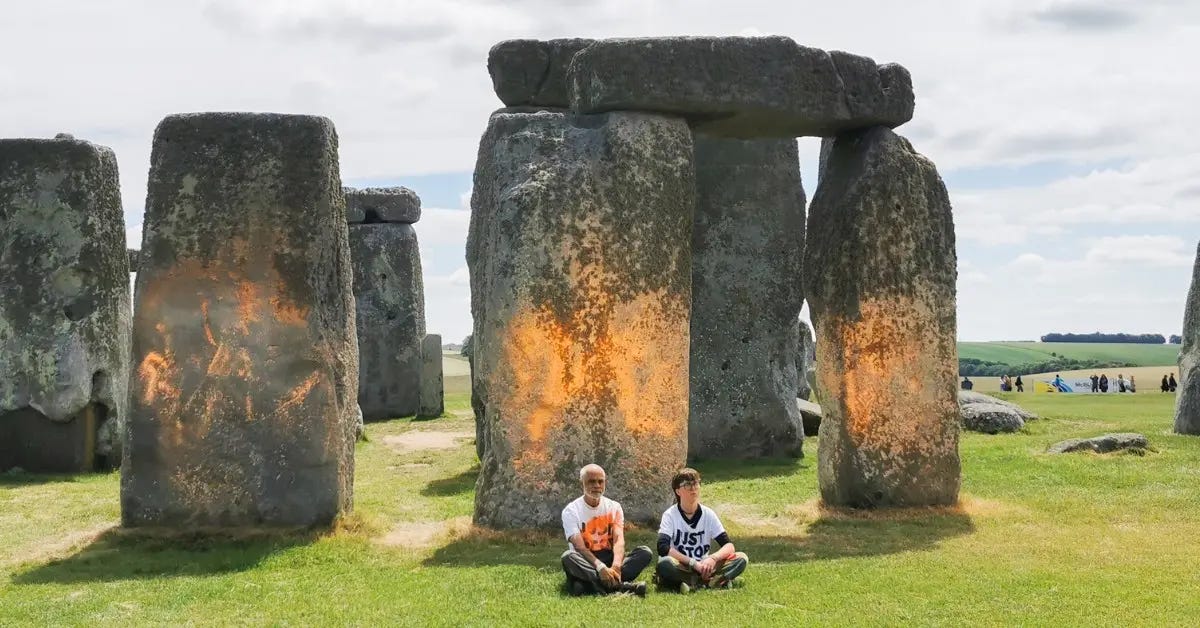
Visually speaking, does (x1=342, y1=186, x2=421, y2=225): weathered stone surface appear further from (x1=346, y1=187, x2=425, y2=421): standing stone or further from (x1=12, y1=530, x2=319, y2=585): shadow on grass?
(x1=12, y1=530, x2=319, y2=585): shadow on grass

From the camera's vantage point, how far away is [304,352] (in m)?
10.7

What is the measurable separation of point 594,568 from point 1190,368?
14445 millimetres

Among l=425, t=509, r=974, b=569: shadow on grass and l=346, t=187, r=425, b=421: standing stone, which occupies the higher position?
l=346, t=187, r=425, b=421: standing stone

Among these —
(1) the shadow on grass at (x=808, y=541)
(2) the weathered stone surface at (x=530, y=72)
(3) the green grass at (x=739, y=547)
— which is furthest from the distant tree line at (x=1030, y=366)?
(1) the shadow on grass at (x=808, y=541)

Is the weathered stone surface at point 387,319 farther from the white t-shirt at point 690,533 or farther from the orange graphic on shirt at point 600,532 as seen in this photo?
the white t-shirt at point 690,533

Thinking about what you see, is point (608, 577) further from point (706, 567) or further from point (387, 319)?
point (387, 319)

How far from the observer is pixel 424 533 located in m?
Answer: 10.9

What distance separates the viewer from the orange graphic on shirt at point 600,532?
841 cm

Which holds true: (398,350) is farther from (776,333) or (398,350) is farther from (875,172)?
(875,172)

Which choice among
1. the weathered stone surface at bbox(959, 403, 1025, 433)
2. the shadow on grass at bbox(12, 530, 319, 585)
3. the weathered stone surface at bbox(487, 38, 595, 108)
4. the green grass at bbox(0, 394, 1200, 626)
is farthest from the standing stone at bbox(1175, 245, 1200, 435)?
the shadow on grass at bbox(12, 530, 319, 585)

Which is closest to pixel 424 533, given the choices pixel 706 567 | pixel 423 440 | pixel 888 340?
pixel 706 567

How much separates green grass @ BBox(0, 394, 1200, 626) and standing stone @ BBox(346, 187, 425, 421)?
10949 millimetres

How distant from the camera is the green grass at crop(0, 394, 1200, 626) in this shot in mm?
7949

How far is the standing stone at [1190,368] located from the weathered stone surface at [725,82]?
10.1 metres
